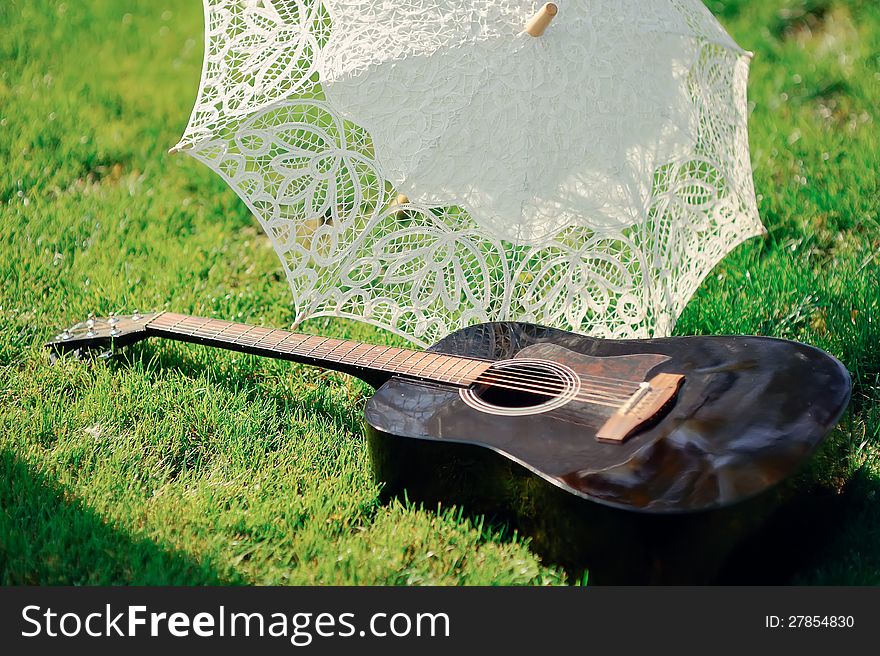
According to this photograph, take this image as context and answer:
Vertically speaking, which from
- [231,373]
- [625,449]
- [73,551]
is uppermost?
[625,449]

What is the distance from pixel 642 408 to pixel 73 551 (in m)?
1.62

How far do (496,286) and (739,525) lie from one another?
1.14 meters

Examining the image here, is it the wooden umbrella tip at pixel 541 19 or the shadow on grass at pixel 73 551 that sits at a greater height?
the wooden umbrella tip at pixel 541 19

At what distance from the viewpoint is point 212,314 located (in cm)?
376

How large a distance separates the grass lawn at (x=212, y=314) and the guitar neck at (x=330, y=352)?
0.21 meters

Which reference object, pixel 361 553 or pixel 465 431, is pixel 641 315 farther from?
pixel 361 553

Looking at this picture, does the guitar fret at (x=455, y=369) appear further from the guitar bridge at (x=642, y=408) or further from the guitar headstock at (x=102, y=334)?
the guitar headstock at (x=102, y=334)

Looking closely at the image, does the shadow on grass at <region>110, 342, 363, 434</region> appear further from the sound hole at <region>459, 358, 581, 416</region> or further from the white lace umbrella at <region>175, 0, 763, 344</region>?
the sound hole at <region>459, 358, 581, 416</region>

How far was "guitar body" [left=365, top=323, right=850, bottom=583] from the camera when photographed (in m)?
2.32

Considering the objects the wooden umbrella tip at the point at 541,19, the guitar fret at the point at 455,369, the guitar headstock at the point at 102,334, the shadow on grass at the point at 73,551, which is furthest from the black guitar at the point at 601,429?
the wooden umbrella tip at the point at 541,19

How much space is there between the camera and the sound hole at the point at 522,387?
8.88 ft

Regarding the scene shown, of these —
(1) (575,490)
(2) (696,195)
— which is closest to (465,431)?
(1) (575,490)

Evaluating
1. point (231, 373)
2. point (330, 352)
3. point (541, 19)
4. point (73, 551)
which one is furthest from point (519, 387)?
point (73, 551)

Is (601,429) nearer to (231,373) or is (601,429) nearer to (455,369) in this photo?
(455,369)
